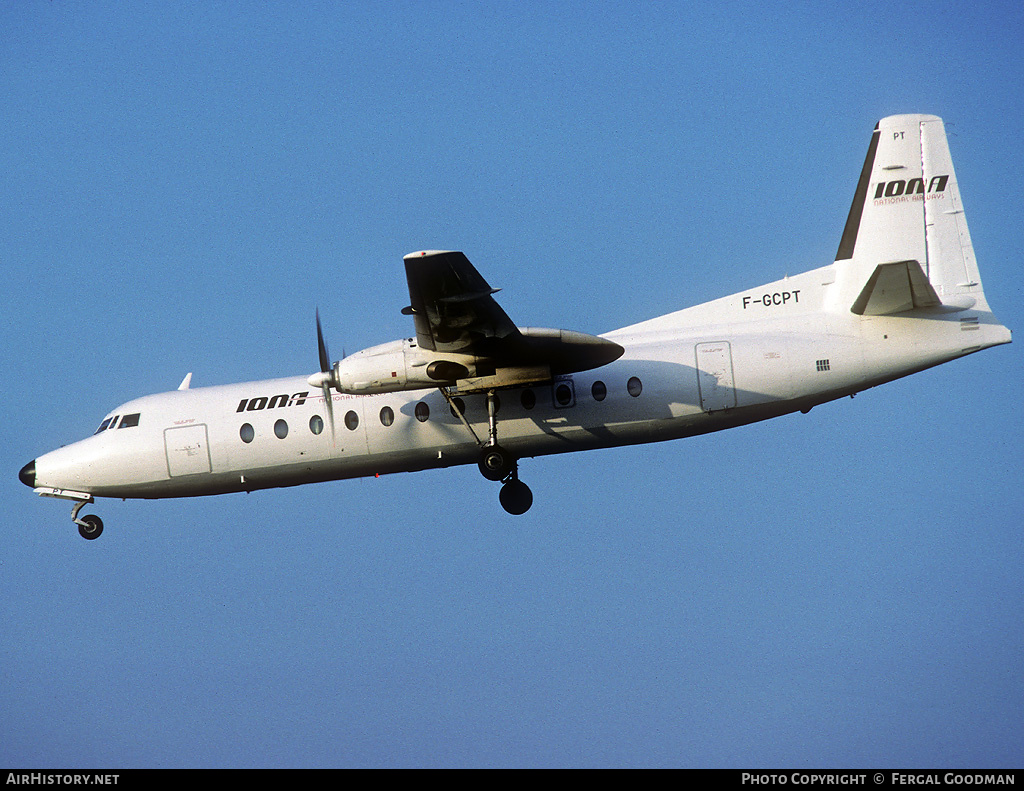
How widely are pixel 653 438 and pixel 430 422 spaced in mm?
4105

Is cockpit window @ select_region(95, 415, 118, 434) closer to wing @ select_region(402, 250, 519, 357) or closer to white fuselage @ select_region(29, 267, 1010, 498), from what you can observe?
white fuselage @ select_region(29, 267, 1010, 498)

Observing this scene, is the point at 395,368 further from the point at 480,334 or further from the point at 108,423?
the point at 108,423

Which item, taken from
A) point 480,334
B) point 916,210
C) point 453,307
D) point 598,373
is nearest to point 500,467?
point 598,373

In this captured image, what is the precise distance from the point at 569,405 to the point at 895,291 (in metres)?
5.92

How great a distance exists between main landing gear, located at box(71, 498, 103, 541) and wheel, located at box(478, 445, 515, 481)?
8332mm

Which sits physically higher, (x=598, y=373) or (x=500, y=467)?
(x=598, y=373)

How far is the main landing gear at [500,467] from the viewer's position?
20219 millimetres

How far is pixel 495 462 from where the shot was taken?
2056cm

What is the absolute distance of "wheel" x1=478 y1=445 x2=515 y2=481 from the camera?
67.4 feet

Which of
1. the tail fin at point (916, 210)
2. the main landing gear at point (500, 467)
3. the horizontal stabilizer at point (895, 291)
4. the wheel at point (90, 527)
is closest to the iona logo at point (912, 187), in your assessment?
the tail fin at point (916, 210)

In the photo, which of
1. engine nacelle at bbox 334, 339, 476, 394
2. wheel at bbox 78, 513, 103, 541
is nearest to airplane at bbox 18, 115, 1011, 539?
engine nacelle at bbox 334, 339, 476, 394

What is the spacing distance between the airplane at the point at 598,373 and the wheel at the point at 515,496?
33 mm

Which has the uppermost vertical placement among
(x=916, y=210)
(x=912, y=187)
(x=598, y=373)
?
(x=912, y=187)
